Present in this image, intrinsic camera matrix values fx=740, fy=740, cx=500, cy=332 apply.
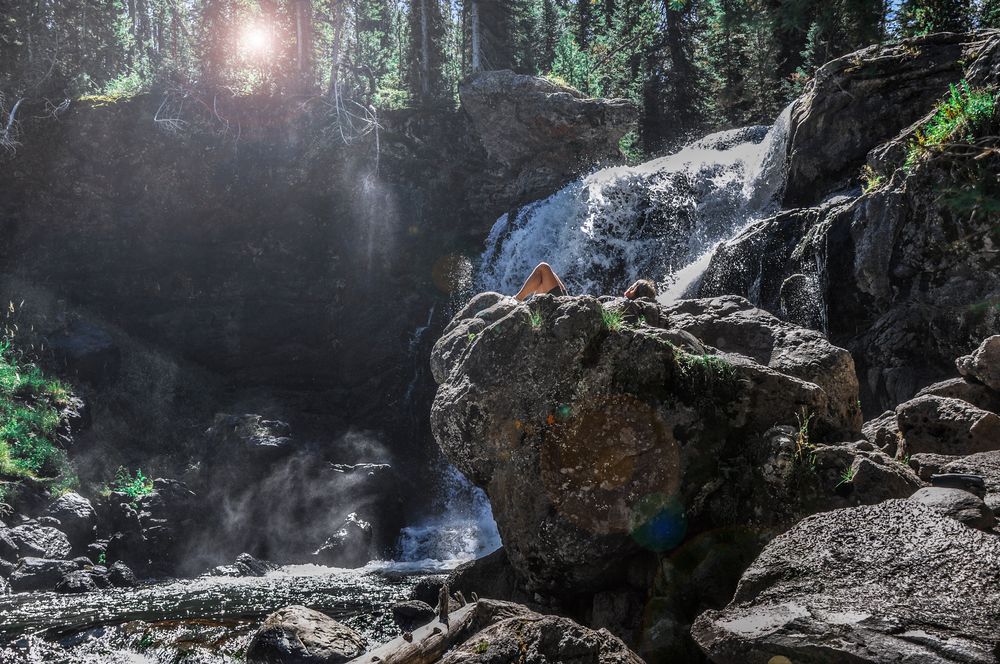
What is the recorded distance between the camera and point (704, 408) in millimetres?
6934

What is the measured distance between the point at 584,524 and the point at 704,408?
1.56m

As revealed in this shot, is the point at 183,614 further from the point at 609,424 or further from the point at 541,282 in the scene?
the point at 609,424

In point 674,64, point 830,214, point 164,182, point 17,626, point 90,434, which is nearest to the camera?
point 17,626

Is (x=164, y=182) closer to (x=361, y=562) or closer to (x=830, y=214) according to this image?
(x=361, y=562)

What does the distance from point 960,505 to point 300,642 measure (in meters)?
6.39

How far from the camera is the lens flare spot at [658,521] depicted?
21.7 ft

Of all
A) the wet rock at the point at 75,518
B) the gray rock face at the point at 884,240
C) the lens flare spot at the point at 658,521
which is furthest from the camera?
the wet rock at the point at 75,518

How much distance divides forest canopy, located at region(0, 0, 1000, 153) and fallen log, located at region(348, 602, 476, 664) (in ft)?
63.7

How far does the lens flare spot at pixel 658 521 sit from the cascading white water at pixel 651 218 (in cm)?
884

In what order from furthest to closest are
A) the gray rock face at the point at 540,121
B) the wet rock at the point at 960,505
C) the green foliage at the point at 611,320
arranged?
the gray rock face at the point at 540,121, the green foliage at the point at 611,320, the wet rock at the point at 960,505

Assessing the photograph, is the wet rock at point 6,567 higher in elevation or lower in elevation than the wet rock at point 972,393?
lower

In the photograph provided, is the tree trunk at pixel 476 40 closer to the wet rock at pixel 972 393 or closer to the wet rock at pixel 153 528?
the wet rock at pixel 153 528

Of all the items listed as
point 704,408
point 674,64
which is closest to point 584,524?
point 704,408

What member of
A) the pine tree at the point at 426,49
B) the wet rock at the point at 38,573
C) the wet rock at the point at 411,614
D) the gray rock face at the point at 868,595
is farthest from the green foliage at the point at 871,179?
the pine tree at the point at 426,49
